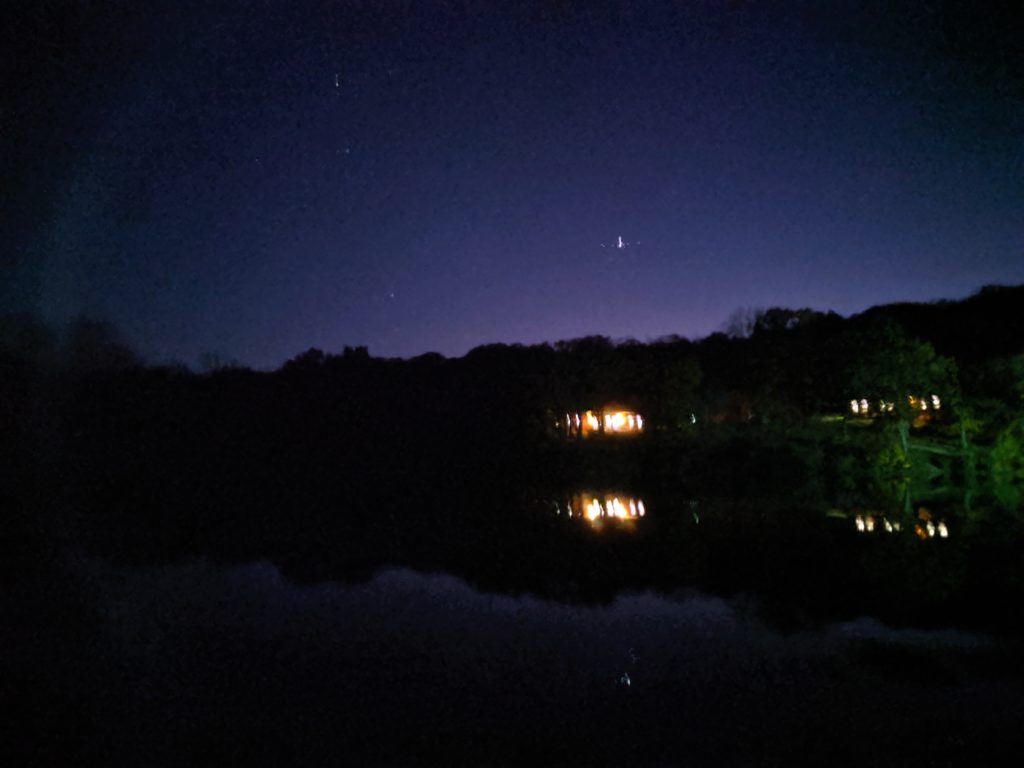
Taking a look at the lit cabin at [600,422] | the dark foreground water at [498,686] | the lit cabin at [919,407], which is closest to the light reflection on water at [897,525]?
the lit cabin at [919,407]

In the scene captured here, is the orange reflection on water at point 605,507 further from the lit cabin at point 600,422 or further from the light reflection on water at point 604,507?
the lit cabin at point 600,422

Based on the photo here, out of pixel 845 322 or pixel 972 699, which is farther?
pixel 845 322

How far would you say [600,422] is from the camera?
3900 cm

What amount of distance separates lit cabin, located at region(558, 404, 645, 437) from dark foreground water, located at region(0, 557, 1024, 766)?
93.1ft

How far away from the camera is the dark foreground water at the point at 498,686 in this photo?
17.1 feet

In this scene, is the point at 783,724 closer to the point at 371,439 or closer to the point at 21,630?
the point at 21,630

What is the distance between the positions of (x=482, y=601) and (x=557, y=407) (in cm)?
2779

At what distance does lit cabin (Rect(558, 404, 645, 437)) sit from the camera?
37731 mm

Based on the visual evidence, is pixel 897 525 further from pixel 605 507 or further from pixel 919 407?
pixel 919 407

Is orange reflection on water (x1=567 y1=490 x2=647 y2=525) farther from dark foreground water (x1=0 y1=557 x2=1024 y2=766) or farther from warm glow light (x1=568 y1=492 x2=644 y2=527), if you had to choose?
dark foreground water (x1=0 y1=557 x2=1024 y2=766)

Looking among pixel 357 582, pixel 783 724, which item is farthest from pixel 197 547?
pixel 783 724

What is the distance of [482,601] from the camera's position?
9828mm

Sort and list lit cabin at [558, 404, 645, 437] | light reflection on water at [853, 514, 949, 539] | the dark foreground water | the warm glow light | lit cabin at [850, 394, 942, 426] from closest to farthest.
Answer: the dark foreground water → light reflection on water at [853, 514, 949, 539] → the warm glow light → lit cabin at [850, 394, 942, 426] → lit cabin at [558, 404, 645, 437]

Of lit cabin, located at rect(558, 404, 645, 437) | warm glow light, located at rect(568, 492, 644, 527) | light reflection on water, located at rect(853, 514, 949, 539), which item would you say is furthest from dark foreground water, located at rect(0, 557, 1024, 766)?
lit cabin, located at rect(558, 404, 645, 437)
